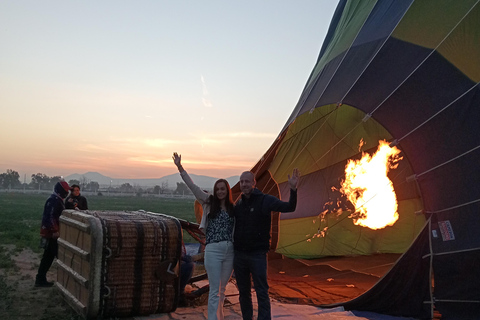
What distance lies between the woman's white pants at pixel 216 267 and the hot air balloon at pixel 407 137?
1.48 metres

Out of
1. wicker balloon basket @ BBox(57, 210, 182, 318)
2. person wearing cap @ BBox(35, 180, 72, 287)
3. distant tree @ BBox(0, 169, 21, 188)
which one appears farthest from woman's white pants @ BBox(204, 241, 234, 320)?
distant tree @ BBox(0, 169, 21, 188)

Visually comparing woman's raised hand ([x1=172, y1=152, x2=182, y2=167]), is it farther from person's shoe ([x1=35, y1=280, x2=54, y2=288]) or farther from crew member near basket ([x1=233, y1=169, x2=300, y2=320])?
person's shoe ([x1=35, y1=280, x2=54, y2=288])

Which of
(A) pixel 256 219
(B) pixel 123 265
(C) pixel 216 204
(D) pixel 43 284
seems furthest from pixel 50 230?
(A) pixel 256 219

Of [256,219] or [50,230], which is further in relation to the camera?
[50,230]

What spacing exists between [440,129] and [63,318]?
368 cm

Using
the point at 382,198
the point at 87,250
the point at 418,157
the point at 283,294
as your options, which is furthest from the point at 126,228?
the point at 382,198

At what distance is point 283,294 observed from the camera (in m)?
5.11

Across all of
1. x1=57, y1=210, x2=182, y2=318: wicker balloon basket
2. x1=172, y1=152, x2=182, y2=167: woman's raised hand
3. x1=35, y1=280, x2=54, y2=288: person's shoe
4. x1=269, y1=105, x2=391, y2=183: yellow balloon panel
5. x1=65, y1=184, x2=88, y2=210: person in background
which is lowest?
x1=35, y1=280, x2=54, y2=288: person's shoe

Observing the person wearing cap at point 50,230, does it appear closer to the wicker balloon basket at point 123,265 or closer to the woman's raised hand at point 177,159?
the wicker balloon basket at point 123,265

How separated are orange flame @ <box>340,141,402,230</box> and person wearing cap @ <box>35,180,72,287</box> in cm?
330

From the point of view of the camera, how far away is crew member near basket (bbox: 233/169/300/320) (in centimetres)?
354

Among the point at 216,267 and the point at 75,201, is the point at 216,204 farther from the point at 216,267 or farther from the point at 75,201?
the point at 75,201

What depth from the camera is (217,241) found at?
3.60 meters

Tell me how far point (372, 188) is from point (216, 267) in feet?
8.68
